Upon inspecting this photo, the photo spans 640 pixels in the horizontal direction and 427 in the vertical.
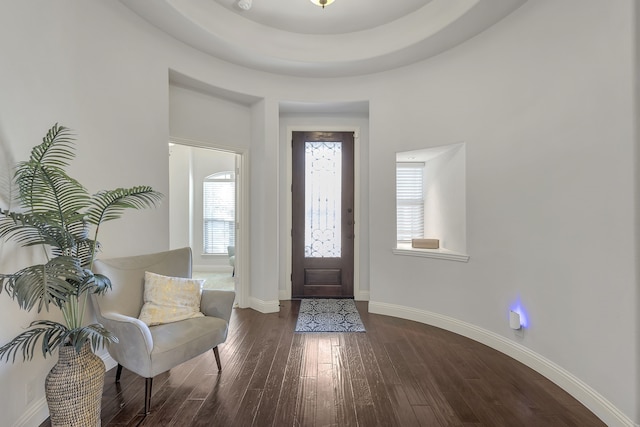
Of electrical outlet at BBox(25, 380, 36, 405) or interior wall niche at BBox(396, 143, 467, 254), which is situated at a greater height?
interior wall niche at BBox(396, 143, 467, 254)

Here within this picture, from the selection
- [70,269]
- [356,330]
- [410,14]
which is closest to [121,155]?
[70,269]

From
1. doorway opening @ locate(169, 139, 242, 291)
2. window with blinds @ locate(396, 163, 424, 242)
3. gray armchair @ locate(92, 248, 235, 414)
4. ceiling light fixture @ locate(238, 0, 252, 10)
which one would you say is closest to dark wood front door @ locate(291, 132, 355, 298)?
window with blinds @ locate(396, 163, 424, 242)

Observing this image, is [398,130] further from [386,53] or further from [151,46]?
[151,46]

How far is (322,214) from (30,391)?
3180 mm

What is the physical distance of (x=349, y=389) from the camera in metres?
2.10

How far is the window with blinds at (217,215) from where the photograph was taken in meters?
6.11

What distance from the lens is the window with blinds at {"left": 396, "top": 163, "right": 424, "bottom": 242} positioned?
13.2 ft

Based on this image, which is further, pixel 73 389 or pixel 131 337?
pixel 131 337

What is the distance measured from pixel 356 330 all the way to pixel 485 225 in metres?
1.69

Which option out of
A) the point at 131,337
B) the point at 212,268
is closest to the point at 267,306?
the point at 131,337

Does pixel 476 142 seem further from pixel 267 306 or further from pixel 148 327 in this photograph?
pixel 148 327

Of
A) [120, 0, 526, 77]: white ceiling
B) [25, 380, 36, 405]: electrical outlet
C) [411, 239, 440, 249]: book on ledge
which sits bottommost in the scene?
[25, 380, 36, 405]: electrical outlet

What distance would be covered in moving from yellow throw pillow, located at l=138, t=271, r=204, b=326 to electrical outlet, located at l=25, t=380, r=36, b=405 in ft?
2.02

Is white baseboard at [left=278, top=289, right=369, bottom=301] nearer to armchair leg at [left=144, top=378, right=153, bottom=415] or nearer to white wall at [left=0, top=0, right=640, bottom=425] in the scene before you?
white wall at [left=0, top=0, right=640, bottom=425]
